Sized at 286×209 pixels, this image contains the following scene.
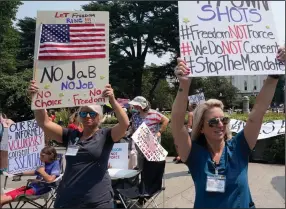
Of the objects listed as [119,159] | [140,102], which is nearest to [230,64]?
[119,159]

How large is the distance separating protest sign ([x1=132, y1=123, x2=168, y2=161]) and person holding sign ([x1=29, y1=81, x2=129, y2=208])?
192cm

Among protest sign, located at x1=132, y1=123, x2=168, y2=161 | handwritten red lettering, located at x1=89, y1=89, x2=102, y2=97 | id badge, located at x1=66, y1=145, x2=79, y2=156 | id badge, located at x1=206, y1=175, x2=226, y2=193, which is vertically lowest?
protest sign, located at x1=132, y1=123, x2=168, y2=161

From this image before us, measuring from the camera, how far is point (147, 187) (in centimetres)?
507

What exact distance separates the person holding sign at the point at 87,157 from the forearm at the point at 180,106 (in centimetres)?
76

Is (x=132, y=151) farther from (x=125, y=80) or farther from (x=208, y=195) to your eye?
(x=125, y=80)

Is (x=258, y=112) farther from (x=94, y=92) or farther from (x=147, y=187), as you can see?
(x=147, y=187)

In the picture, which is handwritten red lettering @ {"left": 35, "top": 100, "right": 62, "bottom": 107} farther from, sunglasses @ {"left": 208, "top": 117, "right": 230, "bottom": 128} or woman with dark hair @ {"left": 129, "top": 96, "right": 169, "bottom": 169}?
woman with dark hair @ {"left": 129, "top": 96, "right": 169, "bottom": 169}

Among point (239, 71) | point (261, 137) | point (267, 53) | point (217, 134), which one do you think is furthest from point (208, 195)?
point (261, 137)

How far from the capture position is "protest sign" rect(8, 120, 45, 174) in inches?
238

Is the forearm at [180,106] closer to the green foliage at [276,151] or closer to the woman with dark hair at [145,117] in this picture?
the woman with dark hair at [145,117]

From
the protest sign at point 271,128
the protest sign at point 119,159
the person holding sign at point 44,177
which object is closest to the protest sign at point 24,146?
the person holding sign at point 44,177

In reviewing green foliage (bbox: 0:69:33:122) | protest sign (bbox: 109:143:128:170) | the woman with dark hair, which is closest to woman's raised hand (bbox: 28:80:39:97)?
protest sign (bbox: 109:143:128:170)

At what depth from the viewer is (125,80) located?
39469 millimetres

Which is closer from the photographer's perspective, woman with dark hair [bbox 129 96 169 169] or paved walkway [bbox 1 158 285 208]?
paved walkway [bbox 1 158 285 208]
